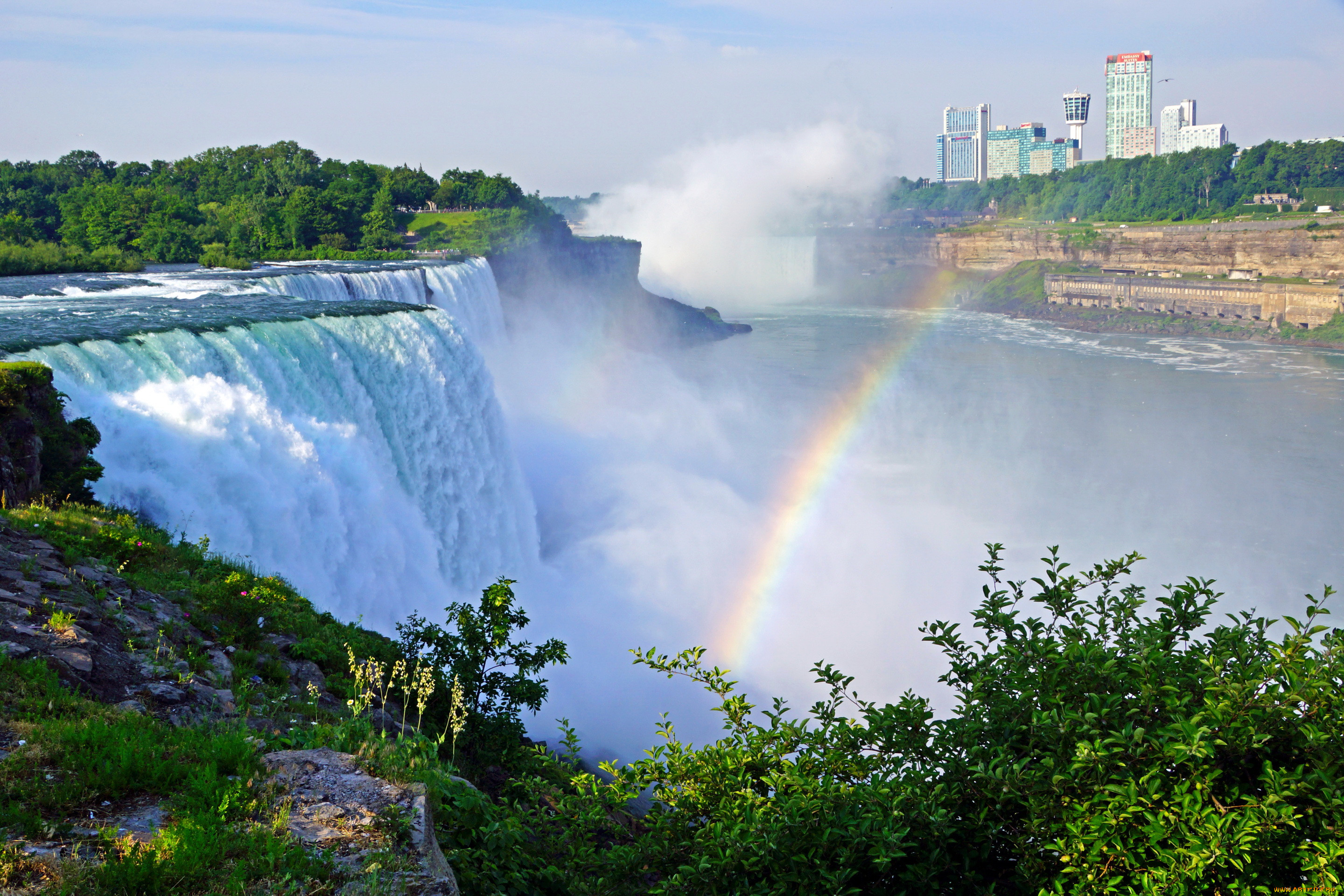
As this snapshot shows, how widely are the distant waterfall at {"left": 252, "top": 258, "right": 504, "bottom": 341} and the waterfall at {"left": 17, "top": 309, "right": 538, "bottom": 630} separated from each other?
3.91m

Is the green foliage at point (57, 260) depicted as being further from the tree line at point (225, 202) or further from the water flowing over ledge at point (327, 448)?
the water flowing over ledge at point (327, 448)

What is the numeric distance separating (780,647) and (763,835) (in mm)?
15087

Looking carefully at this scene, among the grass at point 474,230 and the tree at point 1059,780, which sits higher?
the grass at point 474,230

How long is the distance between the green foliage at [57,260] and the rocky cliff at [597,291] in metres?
18.0

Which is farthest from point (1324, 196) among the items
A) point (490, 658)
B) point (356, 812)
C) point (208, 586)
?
point (356, 812)

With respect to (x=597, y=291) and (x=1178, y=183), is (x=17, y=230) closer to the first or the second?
(x=597, y=291)

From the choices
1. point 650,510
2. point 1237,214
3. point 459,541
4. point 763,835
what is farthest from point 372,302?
point 1237,214

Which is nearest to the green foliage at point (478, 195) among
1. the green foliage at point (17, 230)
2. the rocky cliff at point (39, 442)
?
the green foliage at point (17, 230)

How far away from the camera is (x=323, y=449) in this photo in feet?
44.5

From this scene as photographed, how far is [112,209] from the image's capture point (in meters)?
39.3

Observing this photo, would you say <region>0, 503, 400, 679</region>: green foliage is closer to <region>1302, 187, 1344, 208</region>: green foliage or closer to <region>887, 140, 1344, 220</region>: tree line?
<region>887, 140, 1344, 220</region>: tree line

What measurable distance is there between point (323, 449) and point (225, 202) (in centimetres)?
4624

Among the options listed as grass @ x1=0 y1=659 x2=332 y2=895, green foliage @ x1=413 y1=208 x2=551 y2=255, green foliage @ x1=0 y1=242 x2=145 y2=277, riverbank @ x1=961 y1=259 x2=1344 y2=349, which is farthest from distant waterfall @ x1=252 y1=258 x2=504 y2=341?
riverbank @ x1=961 y1=259 x2=1344 y2=349

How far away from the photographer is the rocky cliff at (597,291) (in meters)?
49.6
